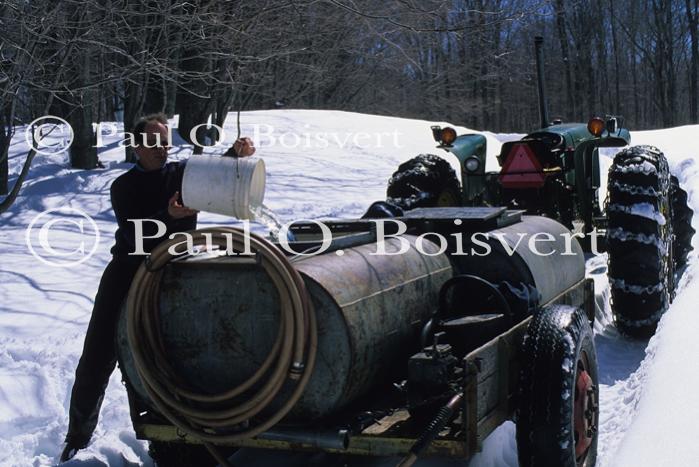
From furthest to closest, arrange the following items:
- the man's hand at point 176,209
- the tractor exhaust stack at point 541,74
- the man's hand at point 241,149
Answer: the tractor exhaust stack at point 541,74 < the man's hand at point 176,209 < the man's hand at point 241,149

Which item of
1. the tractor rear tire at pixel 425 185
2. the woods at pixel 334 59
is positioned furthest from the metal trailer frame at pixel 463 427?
the tractor rear tire at pixel 425 185

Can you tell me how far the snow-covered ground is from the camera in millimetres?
4289

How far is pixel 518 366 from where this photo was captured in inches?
154

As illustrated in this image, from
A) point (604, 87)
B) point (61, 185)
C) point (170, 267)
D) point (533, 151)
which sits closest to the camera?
point (170, 267)

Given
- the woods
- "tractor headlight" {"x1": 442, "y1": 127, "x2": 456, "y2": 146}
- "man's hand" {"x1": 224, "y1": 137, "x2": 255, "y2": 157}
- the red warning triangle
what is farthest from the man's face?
"tractor headlight" {"x1": 442, "y1": 127, "x2": 456, "y2": 146}

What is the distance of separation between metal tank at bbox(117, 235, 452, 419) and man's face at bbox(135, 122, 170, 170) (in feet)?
3.41

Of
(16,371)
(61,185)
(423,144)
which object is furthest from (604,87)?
(16,371)

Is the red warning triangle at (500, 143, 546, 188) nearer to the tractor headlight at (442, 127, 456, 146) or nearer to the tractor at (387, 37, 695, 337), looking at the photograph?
the tractor at (387, 37, 695, 337)

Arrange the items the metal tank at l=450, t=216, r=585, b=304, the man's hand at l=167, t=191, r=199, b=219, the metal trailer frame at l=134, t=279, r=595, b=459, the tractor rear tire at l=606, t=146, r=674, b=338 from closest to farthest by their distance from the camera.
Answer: the metal trailer frame at l=134, t=279, r=595, b=459
the man's hand at l=167, t=191, r=199, b=219
the metal tank at l=450, t=216, r=585, b=304
the tractor rear tire at l=606, t=146, r=674, b=338

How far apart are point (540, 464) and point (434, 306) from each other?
0.96 meters

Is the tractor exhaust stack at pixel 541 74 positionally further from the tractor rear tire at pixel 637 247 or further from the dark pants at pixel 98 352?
the dark pants at pixel 98 352

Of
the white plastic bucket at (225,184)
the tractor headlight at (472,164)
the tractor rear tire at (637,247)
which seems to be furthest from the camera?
Answer: the tractor headlight at (472,164)

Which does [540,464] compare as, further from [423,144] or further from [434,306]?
[423,144]

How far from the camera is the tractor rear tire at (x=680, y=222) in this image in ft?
26.3
